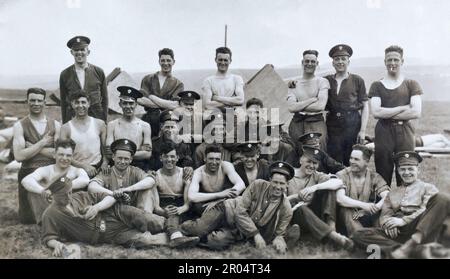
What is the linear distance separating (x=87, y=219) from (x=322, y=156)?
2888mm

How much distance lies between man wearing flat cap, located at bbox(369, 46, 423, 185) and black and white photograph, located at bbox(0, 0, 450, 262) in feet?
0.06

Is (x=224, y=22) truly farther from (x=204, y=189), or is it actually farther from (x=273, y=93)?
(x=204, y=189)

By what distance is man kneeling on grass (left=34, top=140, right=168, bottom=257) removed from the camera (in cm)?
630

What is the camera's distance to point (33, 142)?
256 inches

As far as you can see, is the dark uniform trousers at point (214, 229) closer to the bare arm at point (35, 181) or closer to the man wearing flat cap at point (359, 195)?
the man wearing flat cap at point (359, 195)

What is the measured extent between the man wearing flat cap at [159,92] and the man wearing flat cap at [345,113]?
73.7 inches

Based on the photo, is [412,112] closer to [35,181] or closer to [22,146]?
[35,181]

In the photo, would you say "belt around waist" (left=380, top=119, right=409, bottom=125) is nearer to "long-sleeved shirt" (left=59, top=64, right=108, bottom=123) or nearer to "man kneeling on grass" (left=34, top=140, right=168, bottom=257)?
"man kneeling on grass" (left=34, top=140, right=168, bottom=257)

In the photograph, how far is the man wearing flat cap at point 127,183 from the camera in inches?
249

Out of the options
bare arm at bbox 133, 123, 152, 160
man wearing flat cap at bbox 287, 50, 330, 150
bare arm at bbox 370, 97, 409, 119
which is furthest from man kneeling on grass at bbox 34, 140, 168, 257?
bare arm at bbox 370, 97, 409, 119

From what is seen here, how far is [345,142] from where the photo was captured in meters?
6.51

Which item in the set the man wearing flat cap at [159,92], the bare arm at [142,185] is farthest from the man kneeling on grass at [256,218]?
the man wearing flat cap at [159,92]

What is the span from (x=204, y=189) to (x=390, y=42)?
298 cm
